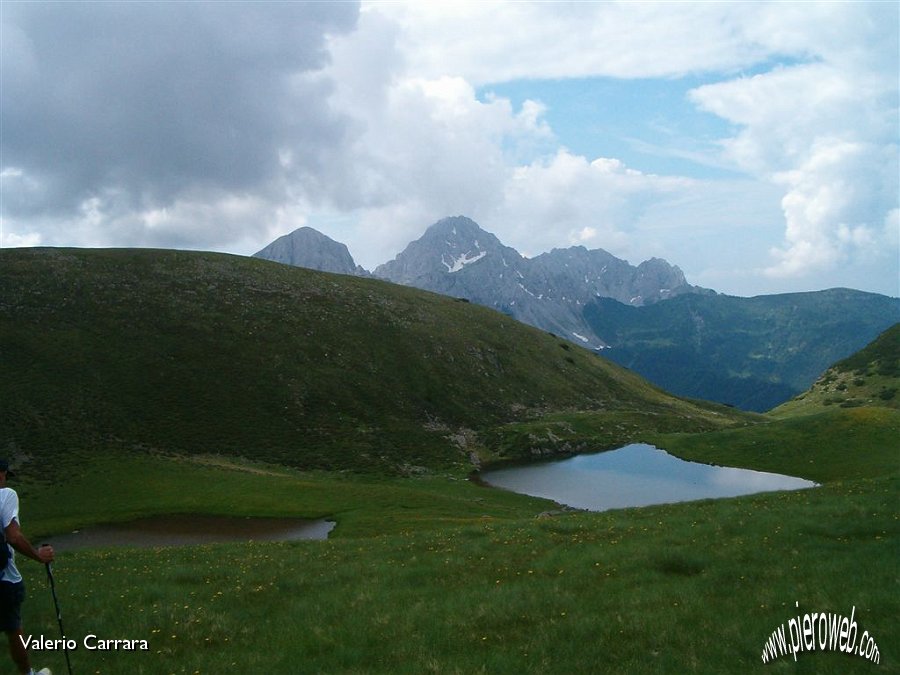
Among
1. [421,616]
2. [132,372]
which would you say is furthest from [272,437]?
[421,616]

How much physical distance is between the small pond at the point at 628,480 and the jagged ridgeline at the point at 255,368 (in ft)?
42.1

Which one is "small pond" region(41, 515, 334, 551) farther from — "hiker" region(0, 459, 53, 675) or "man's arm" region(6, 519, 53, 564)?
"man's arm" region(6, 519, 53, 564)

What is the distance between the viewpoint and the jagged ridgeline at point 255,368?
81.2 meters

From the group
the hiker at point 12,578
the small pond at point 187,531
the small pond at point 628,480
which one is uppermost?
the hiker at point 12,578

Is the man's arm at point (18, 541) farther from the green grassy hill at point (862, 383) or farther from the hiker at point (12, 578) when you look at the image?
the green grassy hill at point (862, 383)

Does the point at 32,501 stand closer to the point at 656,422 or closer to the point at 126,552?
the point at 126,552

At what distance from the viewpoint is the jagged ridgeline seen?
81250mm

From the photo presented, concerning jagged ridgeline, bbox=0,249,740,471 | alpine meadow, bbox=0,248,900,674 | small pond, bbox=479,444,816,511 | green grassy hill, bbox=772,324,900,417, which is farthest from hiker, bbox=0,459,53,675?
green grassy hill, bbox=772,324,900,417

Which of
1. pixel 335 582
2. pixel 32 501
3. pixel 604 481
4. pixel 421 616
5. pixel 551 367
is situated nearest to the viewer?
pixel 421 616

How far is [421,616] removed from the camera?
49.3 ft

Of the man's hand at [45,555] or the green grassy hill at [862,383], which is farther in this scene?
the green grassy hill at [862,383]

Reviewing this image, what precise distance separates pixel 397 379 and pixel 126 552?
85.2 metres

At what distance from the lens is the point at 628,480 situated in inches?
3000

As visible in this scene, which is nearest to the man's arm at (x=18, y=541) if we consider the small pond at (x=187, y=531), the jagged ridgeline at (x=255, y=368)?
the small pond at (x=187, y=531)
